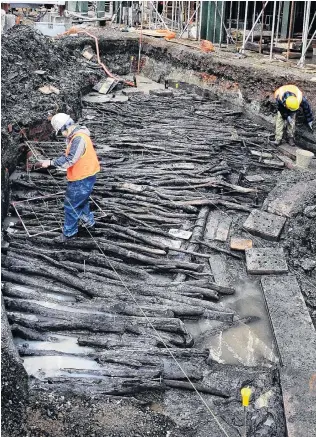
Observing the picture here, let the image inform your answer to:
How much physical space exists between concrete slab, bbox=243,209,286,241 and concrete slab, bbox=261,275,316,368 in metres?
1.24

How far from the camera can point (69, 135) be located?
8.40 m

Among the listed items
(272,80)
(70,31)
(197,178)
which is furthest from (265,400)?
(70,31)

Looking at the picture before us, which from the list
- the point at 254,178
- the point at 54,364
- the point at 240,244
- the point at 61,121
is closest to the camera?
the point at 54,364

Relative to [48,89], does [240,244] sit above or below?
below

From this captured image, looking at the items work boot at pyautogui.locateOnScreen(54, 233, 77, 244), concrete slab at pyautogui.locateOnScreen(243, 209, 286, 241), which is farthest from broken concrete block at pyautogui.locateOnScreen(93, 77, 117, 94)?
work boot at pyautogui.locateOnScreen(54, 233, 77, 244)

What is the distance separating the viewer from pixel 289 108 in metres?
12.6

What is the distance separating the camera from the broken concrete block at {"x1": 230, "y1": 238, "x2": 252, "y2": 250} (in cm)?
893

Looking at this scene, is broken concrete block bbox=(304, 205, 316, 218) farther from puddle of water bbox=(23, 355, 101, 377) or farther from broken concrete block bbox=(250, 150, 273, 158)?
puddle of water bbox=(23, 355, 101, 377)

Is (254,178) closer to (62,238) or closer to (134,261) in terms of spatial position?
(134,261)

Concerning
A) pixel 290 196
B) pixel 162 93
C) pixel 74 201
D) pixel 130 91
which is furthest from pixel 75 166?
pixel 130 91

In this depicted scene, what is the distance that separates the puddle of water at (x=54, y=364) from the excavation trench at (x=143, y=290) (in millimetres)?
12

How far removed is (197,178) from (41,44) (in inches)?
367

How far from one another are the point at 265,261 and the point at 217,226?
1471 millimetres

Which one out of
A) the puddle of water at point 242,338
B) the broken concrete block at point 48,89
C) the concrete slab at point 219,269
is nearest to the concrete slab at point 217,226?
the concrete slab at point 219,269
